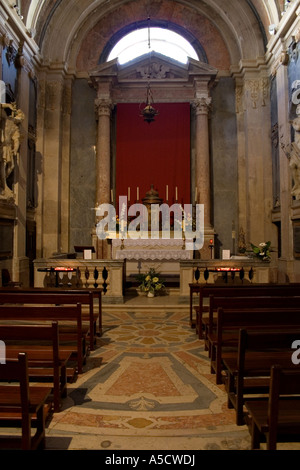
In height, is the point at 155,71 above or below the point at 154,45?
below

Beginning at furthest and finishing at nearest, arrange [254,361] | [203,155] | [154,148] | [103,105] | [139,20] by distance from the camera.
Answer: [139,20]
[154,148]
[103,105]
[203,155]
[254,361]

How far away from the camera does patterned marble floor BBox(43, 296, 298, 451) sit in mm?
2609

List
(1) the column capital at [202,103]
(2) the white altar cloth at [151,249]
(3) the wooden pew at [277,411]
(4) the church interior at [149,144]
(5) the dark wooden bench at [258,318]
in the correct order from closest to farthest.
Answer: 1. (3) the wooden pew at [277,411]
2. (5) the dark wooden bench at [258,318]
3. (4) the church interior at [149,144]
4. (2) the white altar cloth at [151,249]
5. (1) the column capital at [202,103]

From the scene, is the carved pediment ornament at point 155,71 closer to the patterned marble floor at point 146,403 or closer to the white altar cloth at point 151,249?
the white altar cloth at point 151,249

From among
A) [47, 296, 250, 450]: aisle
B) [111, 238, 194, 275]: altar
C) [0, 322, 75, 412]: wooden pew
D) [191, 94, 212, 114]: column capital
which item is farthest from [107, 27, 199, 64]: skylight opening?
[0, 322, 75, 412]: wooden pew

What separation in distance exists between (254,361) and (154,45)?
14178mm

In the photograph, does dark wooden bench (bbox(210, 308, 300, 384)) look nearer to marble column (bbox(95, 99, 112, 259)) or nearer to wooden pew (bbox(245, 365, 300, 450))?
wooden pew (bbox(245, 365, 300, 450))

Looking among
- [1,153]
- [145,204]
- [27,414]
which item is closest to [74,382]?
[27,414]

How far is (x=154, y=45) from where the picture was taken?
47.0 feet

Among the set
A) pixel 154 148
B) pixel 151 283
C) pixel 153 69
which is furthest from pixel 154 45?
pixel 151 283

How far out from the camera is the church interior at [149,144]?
30.4ft

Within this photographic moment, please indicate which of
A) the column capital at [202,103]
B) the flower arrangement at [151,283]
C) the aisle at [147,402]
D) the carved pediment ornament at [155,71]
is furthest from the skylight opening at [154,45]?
the aisle at [147,402]

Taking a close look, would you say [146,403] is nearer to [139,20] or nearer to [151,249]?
[151,249]

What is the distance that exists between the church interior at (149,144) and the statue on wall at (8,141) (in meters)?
0.03
